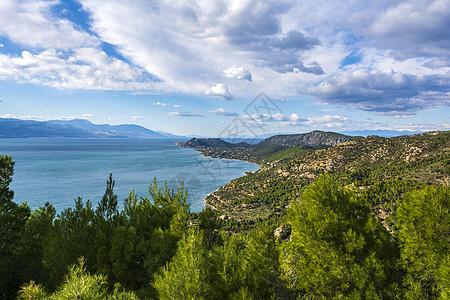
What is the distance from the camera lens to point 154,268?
1218 centimetres

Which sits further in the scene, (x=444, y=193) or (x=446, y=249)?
(x=444, y=193)

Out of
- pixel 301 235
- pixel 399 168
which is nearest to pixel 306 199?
pixel 301 235

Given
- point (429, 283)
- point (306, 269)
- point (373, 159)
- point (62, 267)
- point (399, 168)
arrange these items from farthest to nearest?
1. point (373, 159)
2. point (399, 168)
3. point (62, 267)
4. point (306, 269)
5. point (429, 283)

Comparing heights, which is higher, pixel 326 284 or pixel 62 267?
pixel 326 284

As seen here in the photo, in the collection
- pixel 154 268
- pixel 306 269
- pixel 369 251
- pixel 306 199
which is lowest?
pixel 154 268

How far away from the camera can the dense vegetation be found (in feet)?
26.6

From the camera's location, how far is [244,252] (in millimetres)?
11672

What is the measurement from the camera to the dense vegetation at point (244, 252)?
8094mm

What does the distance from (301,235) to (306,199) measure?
1.98 meters

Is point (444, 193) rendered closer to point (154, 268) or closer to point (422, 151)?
point (154, 268)

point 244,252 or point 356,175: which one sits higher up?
point 244,252

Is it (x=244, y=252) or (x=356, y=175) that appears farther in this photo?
(x=356, y=175)

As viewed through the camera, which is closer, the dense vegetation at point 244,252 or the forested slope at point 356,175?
the dense vegetation at point 244,252

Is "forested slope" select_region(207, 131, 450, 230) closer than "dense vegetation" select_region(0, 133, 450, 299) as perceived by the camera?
No
